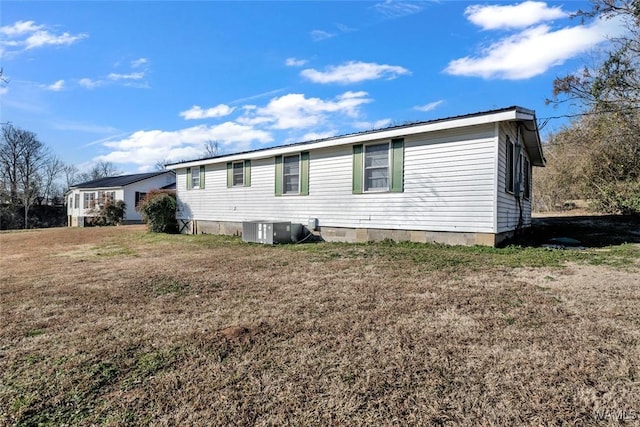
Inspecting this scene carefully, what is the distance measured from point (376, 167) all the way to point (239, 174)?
5253 mm

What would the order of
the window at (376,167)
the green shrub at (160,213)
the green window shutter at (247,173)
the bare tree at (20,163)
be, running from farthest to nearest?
the bare tree at (20,163) → the green shrub at (160,213) → the green window shutter at (247,173) → the window at (376,167)

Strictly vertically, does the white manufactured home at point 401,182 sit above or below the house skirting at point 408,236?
above

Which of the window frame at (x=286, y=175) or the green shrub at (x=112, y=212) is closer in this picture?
the window frame at (x=286, y=175)

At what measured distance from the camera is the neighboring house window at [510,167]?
830cm

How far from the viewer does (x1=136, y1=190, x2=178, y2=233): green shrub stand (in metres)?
14.0

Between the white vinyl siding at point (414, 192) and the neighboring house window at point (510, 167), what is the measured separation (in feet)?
4.11

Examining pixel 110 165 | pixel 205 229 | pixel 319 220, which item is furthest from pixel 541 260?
pixel 110 165

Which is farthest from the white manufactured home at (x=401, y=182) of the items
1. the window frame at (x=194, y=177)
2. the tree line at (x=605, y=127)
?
the tree line at (x=605, y=127)

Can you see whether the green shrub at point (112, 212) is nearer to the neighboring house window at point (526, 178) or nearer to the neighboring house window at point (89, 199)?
the neighboring house window at point (89, 199)

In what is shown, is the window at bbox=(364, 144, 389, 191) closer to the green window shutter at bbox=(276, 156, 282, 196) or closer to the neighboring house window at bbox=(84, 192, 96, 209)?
the green window shutter at bbox=(276, 156, 282, 196)

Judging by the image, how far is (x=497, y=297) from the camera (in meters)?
4.04

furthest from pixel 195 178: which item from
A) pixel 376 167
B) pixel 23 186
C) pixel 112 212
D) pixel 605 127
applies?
pixel 23 186

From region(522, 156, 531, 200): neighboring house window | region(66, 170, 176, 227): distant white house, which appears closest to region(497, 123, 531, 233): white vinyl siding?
region(522, 156, 531, 200): neighboring house window

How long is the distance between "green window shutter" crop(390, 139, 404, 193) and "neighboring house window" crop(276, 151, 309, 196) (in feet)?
8.92
